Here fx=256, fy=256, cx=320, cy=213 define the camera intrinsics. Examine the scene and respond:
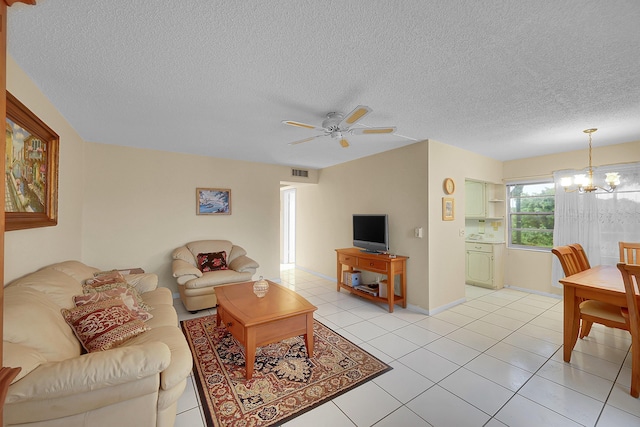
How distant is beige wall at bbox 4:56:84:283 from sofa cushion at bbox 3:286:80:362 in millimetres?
396

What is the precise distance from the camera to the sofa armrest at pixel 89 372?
3.70ft

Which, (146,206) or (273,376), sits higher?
(146,206)

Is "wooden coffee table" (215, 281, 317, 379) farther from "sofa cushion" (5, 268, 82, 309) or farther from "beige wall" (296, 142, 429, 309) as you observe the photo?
"beige wall" (296, 142, 429, 309)

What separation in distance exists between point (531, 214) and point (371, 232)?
3039 mm

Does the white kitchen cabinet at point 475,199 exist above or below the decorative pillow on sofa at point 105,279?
above

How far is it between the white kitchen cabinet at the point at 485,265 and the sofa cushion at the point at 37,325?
5.58 m

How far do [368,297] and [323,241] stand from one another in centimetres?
194

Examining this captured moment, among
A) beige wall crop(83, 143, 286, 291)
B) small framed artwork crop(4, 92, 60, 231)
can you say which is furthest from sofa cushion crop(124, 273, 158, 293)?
beige wall crop(83, 143, 286, 291)

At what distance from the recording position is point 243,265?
13.0 ft

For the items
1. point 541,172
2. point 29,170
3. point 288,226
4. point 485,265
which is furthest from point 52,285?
point 541,172

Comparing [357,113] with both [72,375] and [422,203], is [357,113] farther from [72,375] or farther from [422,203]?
[72,375]

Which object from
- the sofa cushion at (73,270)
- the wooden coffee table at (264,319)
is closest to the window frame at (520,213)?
the wooden coffee table at (264,319)

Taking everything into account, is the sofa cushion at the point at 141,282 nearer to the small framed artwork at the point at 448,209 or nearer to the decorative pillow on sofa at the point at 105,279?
the decorative pillow on sofa at the point at 105,279

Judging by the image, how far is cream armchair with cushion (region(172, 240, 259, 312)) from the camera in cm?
347
